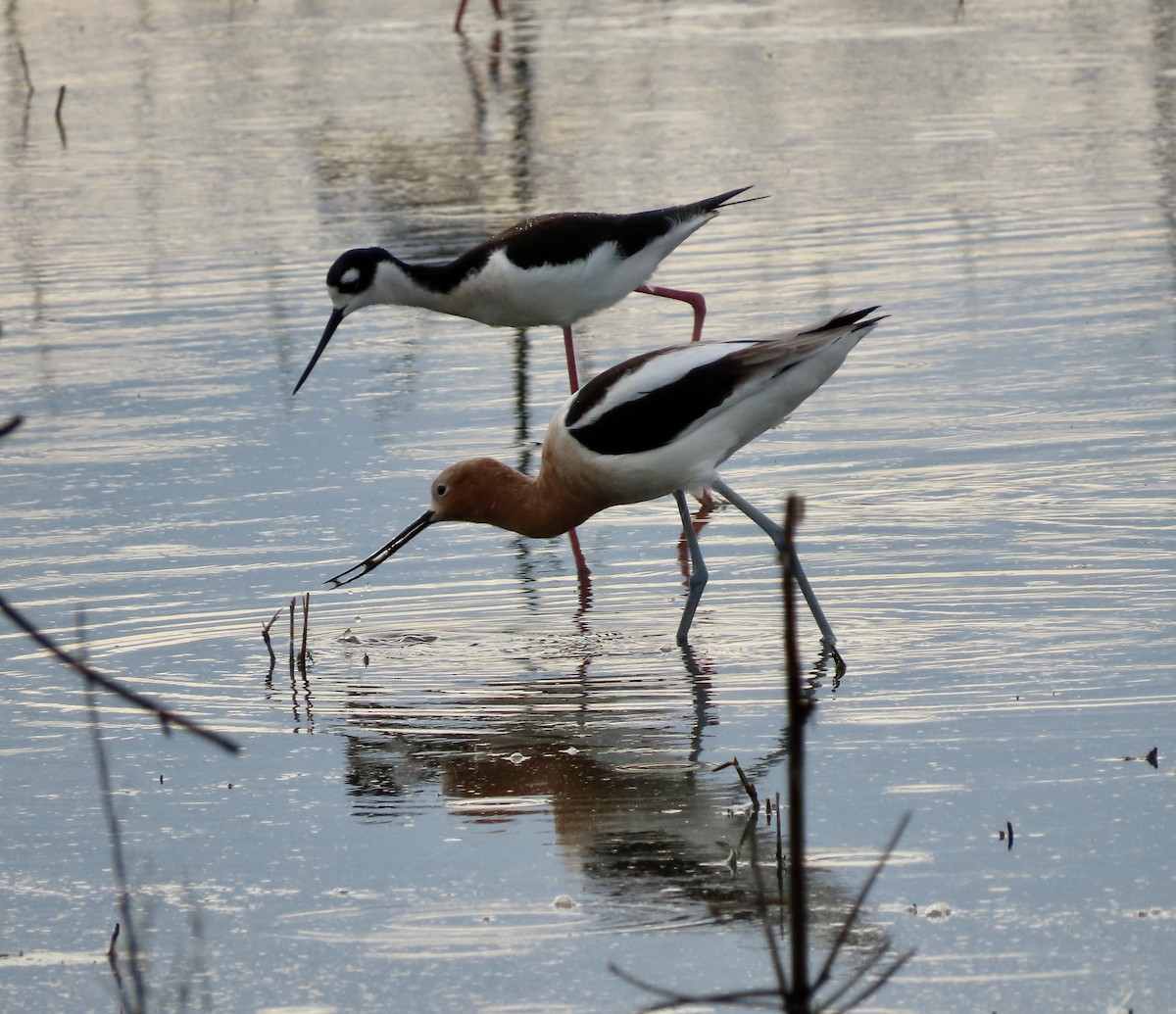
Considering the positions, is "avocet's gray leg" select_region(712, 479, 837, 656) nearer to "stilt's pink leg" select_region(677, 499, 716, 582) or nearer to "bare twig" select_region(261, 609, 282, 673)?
"stilt's pink leg" select_region(677, 499, 716, 582)

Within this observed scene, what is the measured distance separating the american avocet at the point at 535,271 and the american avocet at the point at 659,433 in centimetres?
211

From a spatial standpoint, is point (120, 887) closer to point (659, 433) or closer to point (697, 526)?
point (659, 433)

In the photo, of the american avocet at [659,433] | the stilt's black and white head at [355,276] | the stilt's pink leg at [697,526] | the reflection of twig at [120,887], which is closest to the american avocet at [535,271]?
the stilt's black and white head at [355,276]

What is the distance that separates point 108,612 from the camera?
6746mm

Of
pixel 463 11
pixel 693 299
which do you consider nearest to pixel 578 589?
pixel 693 299

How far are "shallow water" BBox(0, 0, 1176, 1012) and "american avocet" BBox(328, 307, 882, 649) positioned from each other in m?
0.35

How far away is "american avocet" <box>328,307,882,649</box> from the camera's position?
20.6ft

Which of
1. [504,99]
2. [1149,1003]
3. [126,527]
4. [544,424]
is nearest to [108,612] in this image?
[126,527]

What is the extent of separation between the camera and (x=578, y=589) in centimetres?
697

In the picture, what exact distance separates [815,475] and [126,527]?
254cm

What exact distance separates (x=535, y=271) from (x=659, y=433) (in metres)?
2.41

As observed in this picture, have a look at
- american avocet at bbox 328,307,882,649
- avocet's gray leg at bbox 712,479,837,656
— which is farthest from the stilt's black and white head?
avocet's gray leg at bbox 712,479,837,656

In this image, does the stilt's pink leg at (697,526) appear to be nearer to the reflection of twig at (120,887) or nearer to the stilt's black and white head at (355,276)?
the stilt's black and white head at (355,276)

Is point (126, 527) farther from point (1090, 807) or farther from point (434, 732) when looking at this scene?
point (1090, 807)
